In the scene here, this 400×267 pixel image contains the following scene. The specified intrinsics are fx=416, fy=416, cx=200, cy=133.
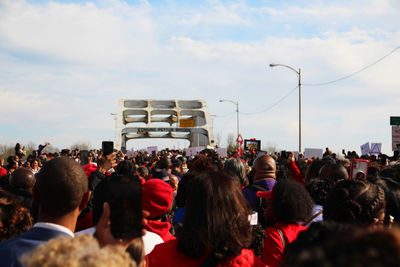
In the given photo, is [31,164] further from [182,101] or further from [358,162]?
[182,101]

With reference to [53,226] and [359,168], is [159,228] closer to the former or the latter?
[53,226]

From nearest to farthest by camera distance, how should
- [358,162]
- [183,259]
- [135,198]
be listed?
[135,198], [183,259], [358,162]

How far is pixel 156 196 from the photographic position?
11.7ft

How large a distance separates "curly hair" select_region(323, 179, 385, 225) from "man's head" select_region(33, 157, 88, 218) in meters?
1.77

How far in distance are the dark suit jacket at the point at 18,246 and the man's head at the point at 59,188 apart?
261 millimetres

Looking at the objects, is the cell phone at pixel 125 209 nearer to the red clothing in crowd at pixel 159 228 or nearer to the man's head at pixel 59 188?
the man's head at pixel 59 188

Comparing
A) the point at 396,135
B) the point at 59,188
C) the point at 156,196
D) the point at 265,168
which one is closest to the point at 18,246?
the point at 59,188

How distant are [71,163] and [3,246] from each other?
2.59 ft

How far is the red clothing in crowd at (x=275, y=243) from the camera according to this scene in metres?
3.30

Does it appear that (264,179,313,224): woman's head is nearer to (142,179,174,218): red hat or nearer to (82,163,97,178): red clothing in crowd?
(142,179,174,218): red hat

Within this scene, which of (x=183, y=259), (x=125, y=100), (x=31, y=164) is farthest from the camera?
(x=125, y=100)

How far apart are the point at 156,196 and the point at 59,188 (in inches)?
40.6

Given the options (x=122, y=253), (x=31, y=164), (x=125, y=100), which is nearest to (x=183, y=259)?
(x=122, y=253)

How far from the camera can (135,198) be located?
2.16m
